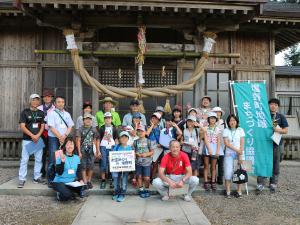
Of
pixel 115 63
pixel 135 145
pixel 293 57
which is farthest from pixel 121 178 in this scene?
pixel 293 57

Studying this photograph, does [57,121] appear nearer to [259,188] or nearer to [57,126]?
[57,126]

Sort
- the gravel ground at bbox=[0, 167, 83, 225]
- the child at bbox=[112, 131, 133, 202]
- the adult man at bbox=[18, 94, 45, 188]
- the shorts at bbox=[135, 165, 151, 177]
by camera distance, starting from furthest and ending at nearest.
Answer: the adult man at bbox=[18, 94, 45, 188]
the shorts at bbox=[135, 165, 151, 177]
the child at bbox=[112, 131, 133, 202]
the gravel ground at bbox=[0, 167, 83, 225]

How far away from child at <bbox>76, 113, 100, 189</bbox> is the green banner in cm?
319

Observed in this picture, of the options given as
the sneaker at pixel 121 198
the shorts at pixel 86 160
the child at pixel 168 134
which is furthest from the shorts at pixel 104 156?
the child at pixel 168 134

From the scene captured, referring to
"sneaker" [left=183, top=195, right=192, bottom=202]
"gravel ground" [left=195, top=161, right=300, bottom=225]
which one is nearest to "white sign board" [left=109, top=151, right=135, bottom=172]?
"sneaker" [left=183, top=195, right=192, bottom=202]

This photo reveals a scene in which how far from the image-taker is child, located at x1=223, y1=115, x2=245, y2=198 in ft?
19.5

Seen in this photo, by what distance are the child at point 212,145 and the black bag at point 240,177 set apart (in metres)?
0.45

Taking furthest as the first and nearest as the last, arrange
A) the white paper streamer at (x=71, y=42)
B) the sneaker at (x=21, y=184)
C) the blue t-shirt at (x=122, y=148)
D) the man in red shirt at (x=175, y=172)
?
1. the white paper streamer at (x=71, y=42)
2. the sneaker at (x=21, y=184)
3. the blue t-shirt at (x=122, y=148)
4. the man in red shirt at (x=175, y=172)

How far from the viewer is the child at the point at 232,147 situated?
5934 mm

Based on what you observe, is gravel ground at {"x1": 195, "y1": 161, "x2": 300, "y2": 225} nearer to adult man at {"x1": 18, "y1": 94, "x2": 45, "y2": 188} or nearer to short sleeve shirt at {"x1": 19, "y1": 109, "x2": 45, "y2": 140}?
adult man at {"x1": 18, "y1": 94, "x2": 45, "y2": 188}

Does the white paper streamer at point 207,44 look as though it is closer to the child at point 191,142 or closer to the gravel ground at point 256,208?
the child at point 191,142

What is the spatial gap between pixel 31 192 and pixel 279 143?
5.07m

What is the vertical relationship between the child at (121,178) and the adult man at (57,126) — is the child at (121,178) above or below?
below

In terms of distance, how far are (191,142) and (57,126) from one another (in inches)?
103
